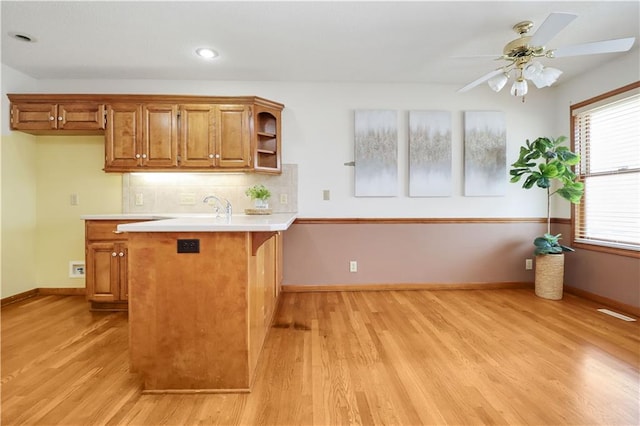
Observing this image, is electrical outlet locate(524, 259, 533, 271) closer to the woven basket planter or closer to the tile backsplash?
the woven basket planter

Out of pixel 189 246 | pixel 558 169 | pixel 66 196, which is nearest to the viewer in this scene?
pixel 189 246

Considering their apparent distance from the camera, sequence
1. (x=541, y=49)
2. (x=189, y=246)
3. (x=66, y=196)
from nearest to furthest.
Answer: (x=189, y=246), (x=541, y=49), (x=66, y=196)

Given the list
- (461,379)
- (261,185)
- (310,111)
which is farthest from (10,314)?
(461,379)

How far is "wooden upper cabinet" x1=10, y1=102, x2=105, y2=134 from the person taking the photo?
3.05 metres

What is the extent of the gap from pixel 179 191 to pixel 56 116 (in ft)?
4.55

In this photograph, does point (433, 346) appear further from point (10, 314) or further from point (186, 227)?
point (10, 314)

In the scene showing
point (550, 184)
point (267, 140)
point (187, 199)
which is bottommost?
point (187, 199)

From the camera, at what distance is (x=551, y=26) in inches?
70.6

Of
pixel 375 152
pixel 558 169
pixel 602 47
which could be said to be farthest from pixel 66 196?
pixel 558 169

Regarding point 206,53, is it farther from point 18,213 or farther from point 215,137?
point 18,213

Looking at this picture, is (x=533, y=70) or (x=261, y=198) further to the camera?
(x=261, y=198)

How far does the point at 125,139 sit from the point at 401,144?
3043mm

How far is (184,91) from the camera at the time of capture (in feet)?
11.1

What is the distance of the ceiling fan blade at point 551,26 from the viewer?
Answer: 1672 millimetres
